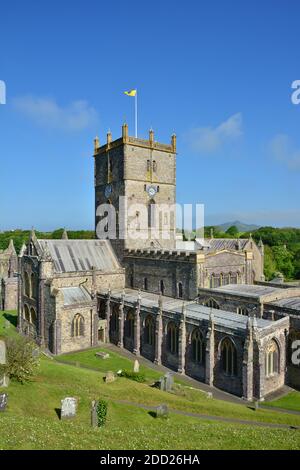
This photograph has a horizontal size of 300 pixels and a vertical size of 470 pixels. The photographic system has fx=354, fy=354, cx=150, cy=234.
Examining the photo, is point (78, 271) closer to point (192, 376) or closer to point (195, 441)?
point (192, 376)

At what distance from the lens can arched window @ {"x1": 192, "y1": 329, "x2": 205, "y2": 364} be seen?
3069 cm

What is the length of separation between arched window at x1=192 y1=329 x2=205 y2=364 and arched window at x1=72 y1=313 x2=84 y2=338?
1373cm

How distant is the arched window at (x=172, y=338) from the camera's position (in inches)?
1304

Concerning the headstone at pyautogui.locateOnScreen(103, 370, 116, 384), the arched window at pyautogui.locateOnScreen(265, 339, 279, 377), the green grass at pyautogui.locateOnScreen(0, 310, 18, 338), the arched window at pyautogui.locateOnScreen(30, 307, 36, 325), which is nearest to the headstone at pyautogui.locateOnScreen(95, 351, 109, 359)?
the headstone at pyautogui.locateOnScreen(103, 370, 116, 384)

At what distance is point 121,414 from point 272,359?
44.2ft

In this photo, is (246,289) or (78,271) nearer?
(246,289)

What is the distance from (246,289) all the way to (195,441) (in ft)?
78.9

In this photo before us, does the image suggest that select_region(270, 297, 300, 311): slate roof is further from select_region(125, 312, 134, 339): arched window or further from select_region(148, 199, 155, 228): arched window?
select_region(148, 199, 155, 228): arched window

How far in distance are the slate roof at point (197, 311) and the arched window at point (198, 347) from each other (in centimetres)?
154

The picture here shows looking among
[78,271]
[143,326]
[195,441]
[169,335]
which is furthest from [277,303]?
[78,271]

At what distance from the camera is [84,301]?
39406 millimetres

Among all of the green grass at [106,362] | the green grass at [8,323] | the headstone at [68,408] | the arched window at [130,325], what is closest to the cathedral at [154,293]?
the arched window at [130,325]

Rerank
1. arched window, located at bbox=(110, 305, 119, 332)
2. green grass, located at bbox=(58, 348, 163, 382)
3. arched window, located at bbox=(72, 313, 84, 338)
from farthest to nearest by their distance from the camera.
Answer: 1. arched window, located at bbox=(110, 305, 119, 332)
2. arched window, located at bbox=(72, 313, 84, 338)
3. green grass, located at bbox=(58, 348, 163, 382)

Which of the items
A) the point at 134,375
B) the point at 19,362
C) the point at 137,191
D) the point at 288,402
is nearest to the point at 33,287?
the point at 19,362
